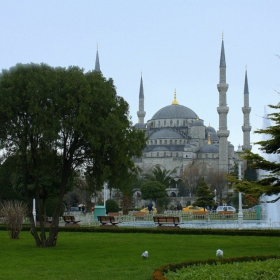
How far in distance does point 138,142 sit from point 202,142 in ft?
303

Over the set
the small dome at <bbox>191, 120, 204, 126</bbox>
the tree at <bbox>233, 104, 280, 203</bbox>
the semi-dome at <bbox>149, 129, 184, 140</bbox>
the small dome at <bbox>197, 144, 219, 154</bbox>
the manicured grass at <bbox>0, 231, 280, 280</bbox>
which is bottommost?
the manicured grass at <bbox>0, 231, 280, 280</bbox>

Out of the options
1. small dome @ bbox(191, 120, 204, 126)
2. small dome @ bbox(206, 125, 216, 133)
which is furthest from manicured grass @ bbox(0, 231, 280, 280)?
small dome @ bbox(206, 125, 216, 133)

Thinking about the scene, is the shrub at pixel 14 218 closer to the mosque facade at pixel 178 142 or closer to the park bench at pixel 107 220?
the park bench at pixel 107 220

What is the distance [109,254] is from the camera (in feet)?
46.6

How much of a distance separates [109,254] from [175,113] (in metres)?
98.7

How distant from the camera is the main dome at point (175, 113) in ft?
368

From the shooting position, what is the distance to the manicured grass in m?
11.0

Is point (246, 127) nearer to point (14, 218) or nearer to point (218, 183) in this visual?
point (218, 183)

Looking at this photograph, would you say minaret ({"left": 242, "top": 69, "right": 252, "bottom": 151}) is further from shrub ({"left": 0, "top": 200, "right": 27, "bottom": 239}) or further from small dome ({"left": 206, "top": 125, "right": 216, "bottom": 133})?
shrub ({"left": 0, "top": 200, "right": 27, "bottom": 239})

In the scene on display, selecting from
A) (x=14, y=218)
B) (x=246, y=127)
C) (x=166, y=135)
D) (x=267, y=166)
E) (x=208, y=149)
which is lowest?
(x=14, y=218)

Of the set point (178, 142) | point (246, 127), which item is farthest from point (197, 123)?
point (246, 127)

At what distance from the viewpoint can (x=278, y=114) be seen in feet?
49.7

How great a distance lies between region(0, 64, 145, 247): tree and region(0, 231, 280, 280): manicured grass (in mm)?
1447

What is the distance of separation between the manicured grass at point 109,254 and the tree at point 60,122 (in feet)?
4.75
